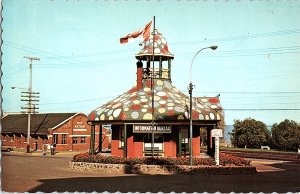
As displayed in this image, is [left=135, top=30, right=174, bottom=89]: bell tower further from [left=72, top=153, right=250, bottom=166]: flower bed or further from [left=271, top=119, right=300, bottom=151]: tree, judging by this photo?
[left=271, top=119, right=300, bottom=151]: tree

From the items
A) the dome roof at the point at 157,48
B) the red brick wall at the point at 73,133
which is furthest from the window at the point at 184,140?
the red brick wall at the point at 73,133

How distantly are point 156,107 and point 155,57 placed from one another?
6288 mm

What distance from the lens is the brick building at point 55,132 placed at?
58438 mm

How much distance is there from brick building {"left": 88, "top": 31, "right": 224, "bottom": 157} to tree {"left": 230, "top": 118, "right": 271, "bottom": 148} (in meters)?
46.2

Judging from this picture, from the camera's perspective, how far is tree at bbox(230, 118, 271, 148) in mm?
77688

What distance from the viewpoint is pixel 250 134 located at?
78062 mm

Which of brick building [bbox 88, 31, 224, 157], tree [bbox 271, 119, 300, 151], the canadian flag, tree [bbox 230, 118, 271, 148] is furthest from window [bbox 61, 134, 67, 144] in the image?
tree [bbox 271, 119, 300, 151]

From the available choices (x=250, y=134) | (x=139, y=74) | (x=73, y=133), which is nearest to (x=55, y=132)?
(x=73, y=133)

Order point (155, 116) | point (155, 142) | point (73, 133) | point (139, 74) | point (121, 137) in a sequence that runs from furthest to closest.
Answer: point (73, 133) < point (139, 74) < point (121, 137) < point (155, 142) < point (155, 116)

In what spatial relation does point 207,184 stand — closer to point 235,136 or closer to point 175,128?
point 175,128

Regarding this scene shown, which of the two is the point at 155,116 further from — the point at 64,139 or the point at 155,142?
the point at 64,139

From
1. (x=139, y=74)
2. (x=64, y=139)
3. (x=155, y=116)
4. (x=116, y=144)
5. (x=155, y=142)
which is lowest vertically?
(x=64, y=139)

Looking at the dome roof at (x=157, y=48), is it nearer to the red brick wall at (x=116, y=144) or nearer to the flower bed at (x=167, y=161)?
the red brick wall at (x=116, y=144)

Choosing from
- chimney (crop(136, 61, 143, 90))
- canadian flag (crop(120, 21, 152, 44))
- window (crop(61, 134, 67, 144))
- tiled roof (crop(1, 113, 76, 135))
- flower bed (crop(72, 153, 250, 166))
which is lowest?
flower bed (crop(72, 153, 250, 166))
